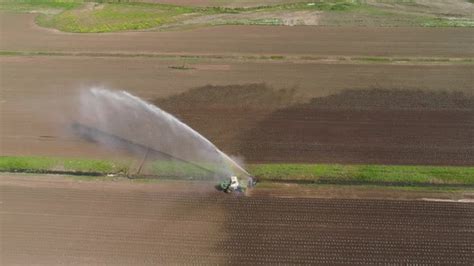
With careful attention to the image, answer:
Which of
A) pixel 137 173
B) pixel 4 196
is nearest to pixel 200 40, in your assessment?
pixel 137 173

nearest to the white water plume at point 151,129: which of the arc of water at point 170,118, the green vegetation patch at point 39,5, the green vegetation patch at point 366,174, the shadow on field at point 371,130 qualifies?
the arc of water at point 170,118

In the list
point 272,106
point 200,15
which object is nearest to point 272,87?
point 272,106

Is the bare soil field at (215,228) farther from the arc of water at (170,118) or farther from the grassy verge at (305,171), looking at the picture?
the arc of water at (170,118)

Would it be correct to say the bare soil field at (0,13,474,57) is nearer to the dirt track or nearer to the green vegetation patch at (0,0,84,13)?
the dirt track

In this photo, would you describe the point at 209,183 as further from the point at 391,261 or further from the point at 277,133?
the point at 391,261

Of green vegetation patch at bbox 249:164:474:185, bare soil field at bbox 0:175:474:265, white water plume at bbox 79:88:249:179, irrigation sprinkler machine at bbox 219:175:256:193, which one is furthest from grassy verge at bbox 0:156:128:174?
green vegetation patch at bbox 249:164:474:185
